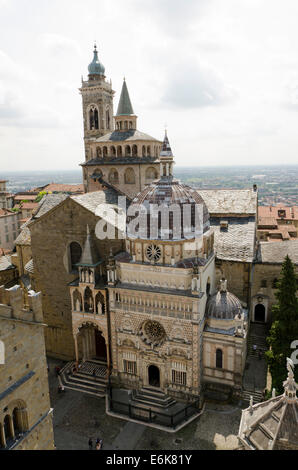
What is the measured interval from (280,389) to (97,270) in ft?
56.9

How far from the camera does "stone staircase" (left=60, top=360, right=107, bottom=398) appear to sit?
101 ft

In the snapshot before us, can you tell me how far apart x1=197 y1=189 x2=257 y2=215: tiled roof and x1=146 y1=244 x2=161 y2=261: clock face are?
1322 cm

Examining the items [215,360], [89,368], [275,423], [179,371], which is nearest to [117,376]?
[89,368]

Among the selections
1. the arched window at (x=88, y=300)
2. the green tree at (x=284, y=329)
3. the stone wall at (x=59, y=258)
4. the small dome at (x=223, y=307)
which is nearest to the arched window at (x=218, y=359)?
the small dome at (x=223, y=307)

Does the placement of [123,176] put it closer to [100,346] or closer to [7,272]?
[100,346]

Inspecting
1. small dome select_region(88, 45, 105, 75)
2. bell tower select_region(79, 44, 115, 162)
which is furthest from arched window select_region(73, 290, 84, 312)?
small dome select_region(88, 45, 105, 75)

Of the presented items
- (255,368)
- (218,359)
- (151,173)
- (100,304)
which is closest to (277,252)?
(255,368)

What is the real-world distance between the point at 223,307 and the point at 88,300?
39.2 ft

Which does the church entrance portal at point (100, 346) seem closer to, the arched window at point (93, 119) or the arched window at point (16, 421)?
the arched window at point (16, 421)

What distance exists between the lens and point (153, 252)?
2772cm

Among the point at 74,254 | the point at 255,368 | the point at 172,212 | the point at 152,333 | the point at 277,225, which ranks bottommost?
the point at 255,368

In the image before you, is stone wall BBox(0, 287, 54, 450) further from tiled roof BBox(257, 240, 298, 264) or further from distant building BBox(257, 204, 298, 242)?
distant building BBox(257, 204, 298, 242)

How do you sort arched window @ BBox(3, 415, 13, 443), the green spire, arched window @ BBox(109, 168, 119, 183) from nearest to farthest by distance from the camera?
arched window @ BBox(3, 415, 13, 443) < arched window @ BBox(109, 168, 119, 183) < the green spire

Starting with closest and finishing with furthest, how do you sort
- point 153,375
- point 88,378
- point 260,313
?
1. point 153,375
2. point 88,378
3. point 260,313
